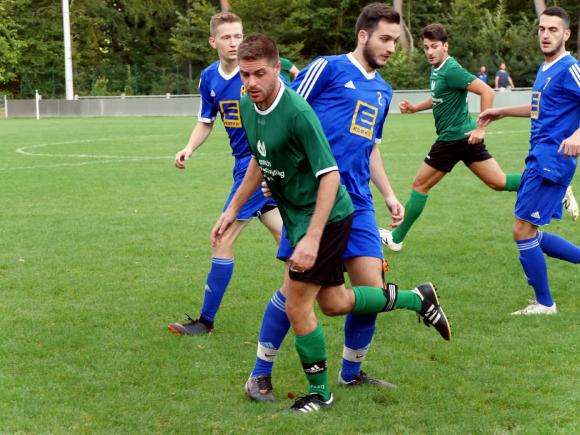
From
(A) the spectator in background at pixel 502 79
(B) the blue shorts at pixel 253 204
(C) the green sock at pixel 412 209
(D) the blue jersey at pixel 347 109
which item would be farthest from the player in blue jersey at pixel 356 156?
(A) the spectator in background at pixel 502 79

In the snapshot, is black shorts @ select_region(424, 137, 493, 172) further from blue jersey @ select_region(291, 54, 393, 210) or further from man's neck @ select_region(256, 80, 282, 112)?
man's neck @ select_region(256, 80, 282, 112)

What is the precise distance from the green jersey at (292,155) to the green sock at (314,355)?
1.66ft

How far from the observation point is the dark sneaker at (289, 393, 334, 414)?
4508 millimetres

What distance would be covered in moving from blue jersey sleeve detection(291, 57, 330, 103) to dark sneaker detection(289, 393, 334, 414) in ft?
5.35

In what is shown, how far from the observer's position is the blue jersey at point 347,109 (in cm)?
487

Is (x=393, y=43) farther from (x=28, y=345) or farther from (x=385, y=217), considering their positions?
(x=385, y=217)

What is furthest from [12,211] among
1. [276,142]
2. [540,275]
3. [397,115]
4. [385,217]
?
[397,115]

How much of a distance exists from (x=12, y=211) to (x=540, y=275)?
7.54 metres

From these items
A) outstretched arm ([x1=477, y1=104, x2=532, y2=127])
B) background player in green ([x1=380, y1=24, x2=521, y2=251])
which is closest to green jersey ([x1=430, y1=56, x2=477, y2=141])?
background player in green ([x1=380, y1=24, x2=521, y2=251])

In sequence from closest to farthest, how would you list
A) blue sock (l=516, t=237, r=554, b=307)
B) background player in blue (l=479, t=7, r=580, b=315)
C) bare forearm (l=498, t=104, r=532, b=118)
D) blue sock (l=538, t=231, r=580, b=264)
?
background player in blue (l=479, t=7, r=580, b=315), blue sock (l=516, t=237, r=554, b=307), bare forearm (l=498, t=104, r=532, b=118), blue sock (l=538, t=231, r=580, b=264)

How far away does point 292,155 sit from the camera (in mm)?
4160

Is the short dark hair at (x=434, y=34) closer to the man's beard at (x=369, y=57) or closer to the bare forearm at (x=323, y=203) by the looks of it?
the man's beard at (x=369, y=57)

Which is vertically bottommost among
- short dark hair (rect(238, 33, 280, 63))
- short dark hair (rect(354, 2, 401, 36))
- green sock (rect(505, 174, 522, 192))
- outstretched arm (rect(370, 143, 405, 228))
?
green sock (rect(505, 174, 522, 192))

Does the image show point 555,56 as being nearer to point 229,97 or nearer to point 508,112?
point 508,112
